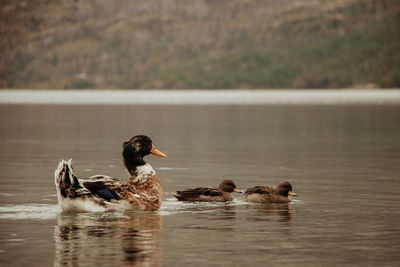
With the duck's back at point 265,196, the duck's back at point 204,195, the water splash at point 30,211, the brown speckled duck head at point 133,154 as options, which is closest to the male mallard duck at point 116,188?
the brown speckled duck head at point 133,154

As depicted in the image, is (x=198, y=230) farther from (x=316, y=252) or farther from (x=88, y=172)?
(x=88, y=172)

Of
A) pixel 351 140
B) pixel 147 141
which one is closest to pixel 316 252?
pixel 147 141

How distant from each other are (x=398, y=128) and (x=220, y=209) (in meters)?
37.8

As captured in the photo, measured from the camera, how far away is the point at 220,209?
798 inches

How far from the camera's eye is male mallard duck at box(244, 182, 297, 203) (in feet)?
68.9

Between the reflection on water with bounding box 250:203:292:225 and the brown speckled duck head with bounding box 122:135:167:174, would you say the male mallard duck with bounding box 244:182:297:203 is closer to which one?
the reflection on water with bounding box 250:203:292:225

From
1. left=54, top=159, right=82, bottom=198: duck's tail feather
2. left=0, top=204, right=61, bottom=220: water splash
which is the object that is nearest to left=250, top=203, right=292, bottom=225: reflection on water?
left=54, top=159, right=82, bottom=198: duck's tail feather

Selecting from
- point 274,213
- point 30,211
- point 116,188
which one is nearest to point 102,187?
point 116,188

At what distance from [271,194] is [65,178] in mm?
5596

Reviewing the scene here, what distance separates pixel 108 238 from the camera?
1580cm

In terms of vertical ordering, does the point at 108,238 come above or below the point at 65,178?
below

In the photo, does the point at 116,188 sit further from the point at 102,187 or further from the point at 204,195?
the point at 204,195

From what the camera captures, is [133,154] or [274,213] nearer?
[133,154]

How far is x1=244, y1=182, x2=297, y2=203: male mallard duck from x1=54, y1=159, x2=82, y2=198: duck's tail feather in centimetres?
491
